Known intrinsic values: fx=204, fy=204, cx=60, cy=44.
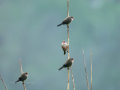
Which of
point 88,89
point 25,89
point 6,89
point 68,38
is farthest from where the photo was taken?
point 68,38

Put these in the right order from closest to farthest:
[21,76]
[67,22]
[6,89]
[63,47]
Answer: [6,89]
[21,76]
[63,47]
[67,22]

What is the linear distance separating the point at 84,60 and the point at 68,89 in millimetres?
1724

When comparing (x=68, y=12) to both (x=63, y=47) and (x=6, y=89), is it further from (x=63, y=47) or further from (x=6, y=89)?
(x=6, y=89)

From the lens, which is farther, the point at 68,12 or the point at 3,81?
the point at 68,12

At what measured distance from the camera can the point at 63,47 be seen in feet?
48.0

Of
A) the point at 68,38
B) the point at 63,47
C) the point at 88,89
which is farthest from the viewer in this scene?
the point at 63,47

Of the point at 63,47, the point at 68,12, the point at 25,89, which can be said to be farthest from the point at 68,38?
the point at 25,89

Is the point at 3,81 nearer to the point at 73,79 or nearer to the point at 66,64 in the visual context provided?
the point at 73,79

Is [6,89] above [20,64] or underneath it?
underneath

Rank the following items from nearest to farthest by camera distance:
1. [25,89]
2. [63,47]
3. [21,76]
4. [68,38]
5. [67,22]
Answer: [25,89] → [68,38] → [21,76] → [63,47] → [67,22]

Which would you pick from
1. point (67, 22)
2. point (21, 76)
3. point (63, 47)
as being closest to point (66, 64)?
point (63, 47)

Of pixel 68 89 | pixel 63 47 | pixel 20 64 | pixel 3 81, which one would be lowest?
pixel 68 89

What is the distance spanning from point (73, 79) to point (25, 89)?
2.71m

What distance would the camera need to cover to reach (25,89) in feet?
30.1
